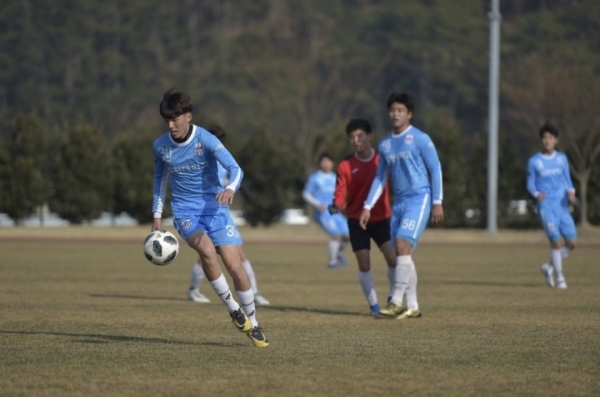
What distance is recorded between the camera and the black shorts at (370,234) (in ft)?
43.3

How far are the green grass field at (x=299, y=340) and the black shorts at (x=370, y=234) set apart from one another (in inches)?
33.2

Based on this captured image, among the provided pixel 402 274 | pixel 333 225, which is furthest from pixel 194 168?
pixel 333 225

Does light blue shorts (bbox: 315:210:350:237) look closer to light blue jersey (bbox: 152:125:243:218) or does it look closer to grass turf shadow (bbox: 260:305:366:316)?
Result: grass turf shadow (bbox: 260:305:366:316)

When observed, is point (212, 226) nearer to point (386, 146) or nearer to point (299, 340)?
point (299, 340)

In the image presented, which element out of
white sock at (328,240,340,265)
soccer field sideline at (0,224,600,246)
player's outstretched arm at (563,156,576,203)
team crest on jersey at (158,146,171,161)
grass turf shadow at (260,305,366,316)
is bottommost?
soccer field sideline at (0,224,600,246)

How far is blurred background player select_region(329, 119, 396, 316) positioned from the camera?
13117mm

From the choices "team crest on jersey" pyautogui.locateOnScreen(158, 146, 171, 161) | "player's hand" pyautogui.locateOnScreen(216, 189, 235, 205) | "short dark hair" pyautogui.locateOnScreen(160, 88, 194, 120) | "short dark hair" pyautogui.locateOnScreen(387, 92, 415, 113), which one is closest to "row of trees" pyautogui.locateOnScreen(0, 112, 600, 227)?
"short dark hair" pyautogui.locateOnScreen(387, 92, 415, 113)

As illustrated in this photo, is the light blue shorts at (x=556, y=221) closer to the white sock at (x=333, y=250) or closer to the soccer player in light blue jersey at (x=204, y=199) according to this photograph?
the white sock at (x=333, y=250)

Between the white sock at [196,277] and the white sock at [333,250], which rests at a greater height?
the white sock at [196,277]

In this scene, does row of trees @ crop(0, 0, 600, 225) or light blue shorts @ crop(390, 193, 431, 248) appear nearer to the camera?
light blue shorts @ crop(390, 193, 431, 248)

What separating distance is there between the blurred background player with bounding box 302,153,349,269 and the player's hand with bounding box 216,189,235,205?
1347 cm

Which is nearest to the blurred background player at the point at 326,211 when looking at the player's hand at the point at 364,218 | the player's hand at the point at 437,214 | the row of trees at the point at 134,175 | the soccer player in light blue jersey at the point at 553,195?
the soccer player in light blue jersey at the point at 553,195

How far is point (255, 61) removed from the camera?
7775 centimetres

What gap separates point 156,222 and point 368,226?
3.45 m
